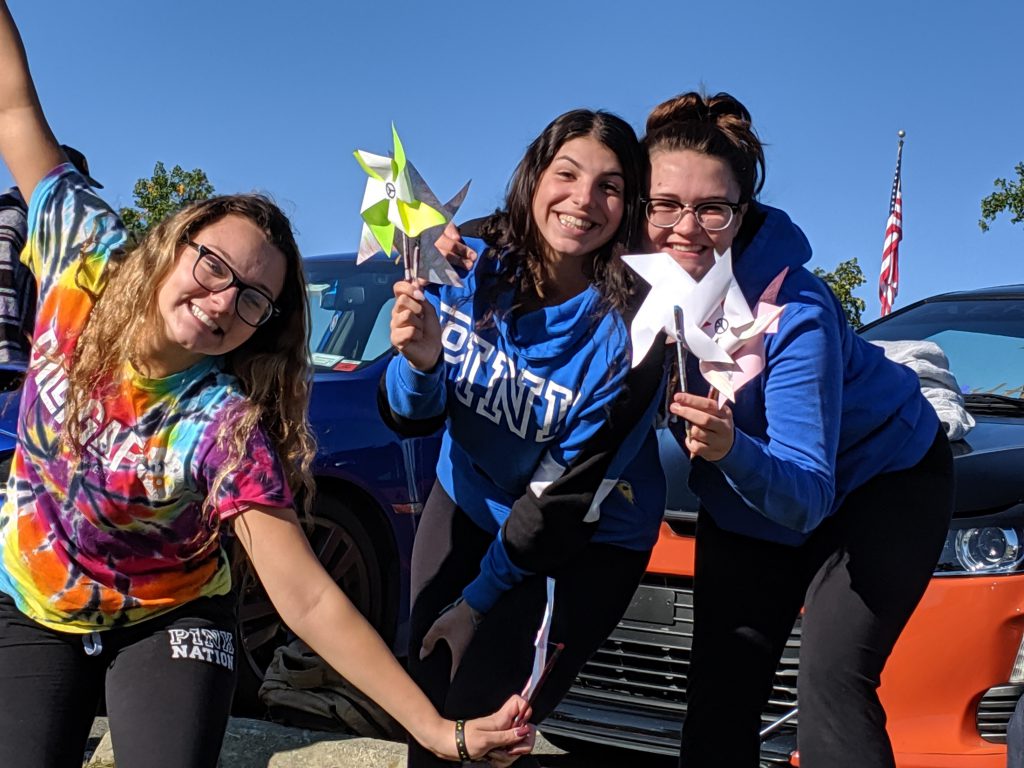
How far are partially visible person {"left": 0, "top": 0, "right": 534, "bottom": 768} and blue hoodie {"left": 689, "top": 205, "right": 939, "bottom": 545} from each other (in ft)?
3.19

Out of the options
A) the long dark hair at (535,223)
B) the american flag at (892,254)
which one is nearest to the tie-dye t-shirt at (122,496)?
the long dark hair at (535,223)

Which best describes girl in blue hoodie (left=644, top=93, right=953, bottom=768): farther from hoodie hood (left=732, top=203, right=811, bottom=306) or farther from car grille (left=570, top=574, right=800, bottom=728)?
car grille (left=570, top=574, right=800, bottom=728)

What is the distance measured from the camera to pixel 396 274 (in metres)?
5.89

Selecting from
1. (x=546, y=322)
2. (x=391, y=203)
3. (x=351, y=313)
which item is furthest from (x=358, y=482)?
(x=391, y=203)

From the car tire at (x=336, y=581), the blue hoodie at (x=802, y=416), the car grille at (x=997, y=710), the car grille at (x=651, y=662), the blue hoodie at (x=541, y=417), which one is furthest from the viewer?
the car tire at (x=336, y=581)

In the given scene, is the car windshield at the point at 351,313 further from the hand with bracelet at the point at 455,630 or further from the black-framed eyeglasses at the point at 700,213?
the black-framed eyeglasses at the point at 700,213

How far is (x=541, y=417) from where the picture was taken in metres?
3.09

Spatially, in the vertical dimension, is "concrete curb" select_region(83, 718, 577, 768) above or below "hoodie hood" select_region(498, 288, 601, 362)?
below

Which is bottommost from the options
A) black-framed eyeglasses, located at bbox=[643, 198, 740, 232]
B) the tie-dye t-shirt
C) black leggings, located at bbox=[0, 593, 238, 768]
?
black leggings, located at bbox=[0, 593, 238, 768]

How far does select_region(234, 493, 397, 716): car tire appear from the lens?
16.4 feet

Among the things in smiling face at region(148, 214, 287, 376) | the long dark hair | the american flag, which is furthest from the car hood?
the american flag

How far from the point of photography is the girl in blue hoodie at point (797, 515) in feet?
9.62

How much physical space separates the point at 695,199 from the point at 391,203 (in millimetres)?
738

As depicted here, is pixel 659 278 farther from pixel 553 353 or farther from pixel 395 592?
pixel 395 592
